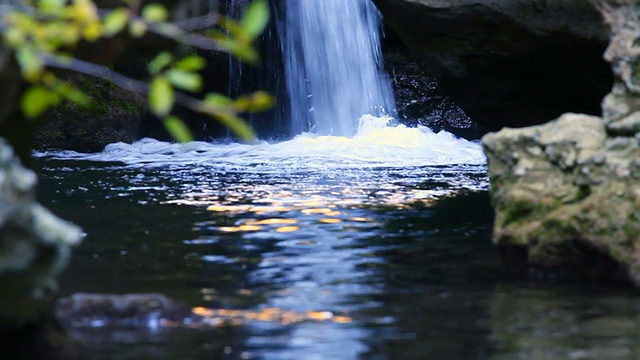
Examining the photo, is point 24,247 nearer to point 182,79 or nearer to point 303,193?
point 182,79

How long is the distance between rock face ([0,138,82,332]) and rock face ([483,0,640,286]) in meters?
3.52

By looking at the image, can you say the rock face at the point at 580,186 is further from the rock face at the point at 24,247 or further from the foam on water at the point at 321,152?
the foam on water at the point at 321,152

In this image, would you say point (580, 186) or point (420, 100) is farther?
point (420, 100)

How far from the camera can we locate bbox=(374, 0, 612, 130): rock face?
41.4 feet

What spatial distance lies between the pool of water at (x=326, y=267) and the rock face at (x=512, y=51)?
1.22 meters

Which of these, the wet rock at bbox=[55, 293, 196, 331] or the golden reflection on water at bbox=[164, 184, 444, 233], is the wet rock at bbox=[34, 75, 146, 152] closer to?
the golden reflection on water at bbox=[164, 184, 444, 233]

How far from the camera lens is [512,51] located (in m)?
13.4

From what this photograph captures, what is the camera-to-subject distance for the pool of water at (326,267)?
539 cm

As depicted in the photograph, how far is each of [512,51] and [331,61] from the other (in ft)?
37.4

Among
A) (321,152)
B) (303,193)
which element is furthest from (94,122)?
(303,193)

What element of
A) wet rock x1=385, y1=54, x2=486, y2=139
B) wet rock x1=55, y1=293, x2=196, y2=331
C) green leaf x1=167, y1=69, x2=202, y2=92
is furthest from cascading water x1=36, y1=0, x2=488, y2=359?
green leaf x1=167, y1=69, x2=202, y2=92

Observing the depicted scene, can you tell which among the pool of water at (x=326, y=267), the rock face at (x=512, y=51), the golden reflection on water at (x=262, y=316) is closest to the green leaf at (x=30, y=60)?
the pool of water at (x=326, y=267)

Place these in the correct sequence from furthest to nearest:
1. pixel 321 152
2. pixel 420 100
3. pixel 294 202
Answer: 1. pixel 420 100
2. pixel 321 152
3. pixel 294 202

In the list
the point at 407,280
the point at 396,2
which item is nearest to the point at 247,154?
the point at 396,2
